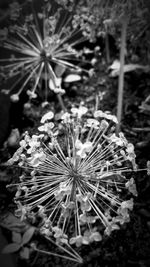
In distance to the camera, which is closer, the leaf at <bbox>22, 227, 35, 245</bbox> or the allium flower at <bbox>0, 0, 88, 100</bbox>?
the leaf at <bbox>22, 227, 35, 245</bbox>

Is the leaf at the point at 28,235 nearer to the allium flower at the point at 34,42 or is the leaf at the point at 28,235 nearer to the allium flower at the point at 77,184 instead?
the allium flower at the point at 77,184

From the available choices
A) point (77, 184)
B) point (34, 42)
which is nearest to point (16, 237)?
point (77, 184)

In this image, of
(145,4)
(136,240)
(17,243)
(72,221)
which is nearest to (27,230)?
(17,243)

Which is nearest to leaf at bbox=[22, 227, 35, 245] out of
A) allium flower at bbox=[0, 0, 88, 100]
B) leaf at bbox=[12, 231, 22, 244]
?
leaf at bbox=[12, 231, 22, 244]

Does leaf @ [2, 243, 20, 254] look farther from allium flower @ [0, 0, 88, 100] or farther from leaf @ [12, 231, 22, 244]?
allium flower @ [0, 0, 88, 100]

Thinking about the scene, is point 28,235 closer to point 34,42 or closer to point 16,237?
point 16,237

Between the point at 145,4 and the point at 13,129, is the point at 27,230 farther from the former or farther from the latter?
the point at 145,4

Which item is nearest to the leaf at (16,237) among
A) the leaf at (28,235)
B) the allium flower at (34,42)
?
the leaf at (28,235)
